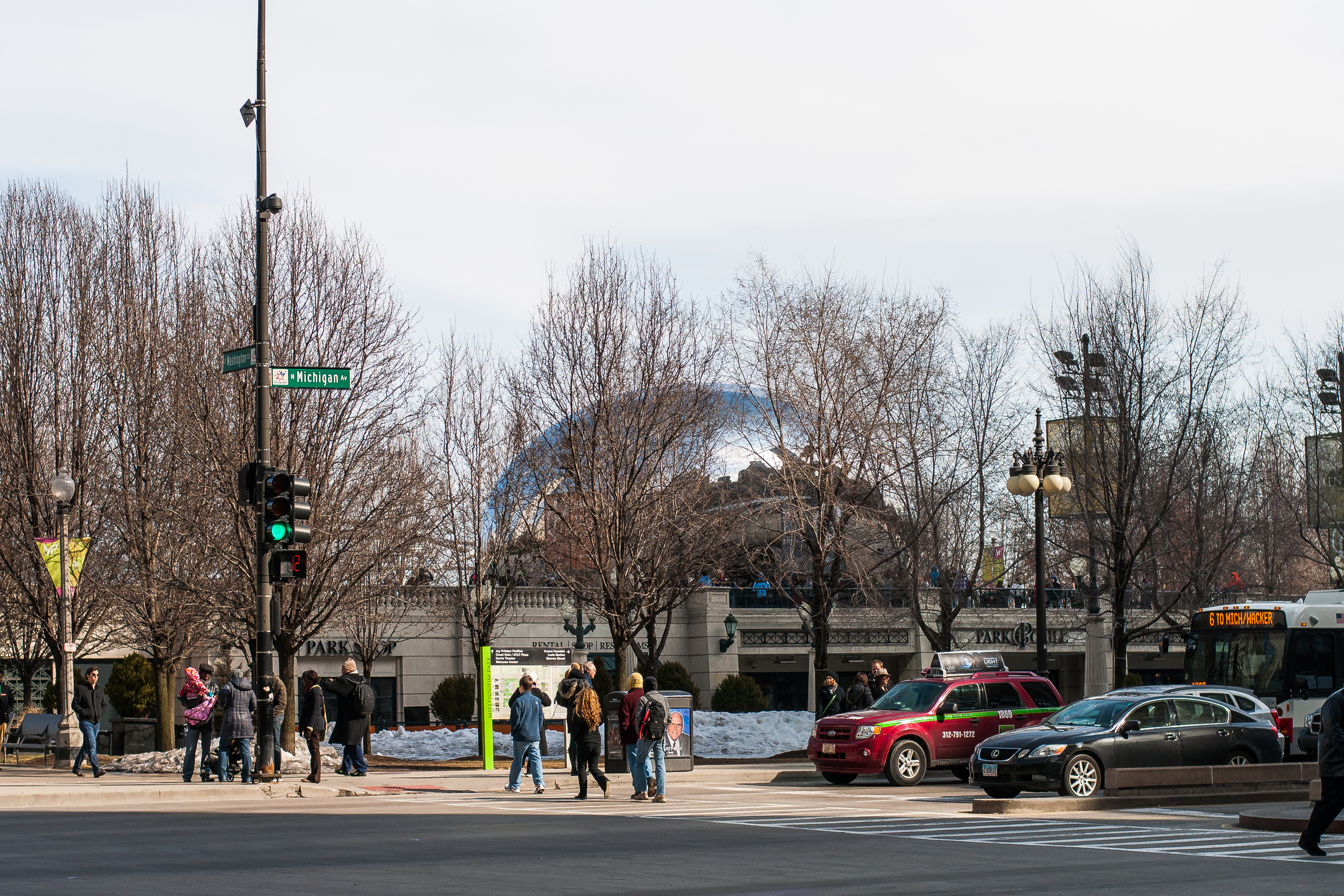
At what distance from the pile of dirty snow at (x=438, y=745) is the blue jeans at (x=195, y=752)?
280 inches

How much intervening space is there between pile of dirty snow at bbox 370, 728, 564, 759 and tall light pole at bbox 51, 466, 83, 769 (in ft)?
20.4

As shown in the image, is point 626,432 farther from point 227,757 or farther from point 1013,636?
point 1013,636

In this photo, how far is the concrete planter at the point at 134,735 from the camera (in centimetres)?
3042

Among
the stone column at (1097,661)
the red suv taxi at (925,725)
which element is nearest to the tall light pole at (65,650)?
the red suv taxi at (925,725)

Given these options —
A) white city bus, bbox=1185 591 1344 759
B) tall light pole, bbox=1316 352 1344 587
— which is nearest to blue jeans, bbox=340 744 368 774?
white city bus, bbox=1185 591 1344 759

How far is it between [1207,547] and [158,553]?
25294 millimetres

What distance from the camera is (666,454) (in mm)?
29922

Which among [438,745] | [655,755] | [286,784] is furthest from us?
[438,745]

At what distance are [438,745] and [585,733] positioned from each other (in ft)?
39.5

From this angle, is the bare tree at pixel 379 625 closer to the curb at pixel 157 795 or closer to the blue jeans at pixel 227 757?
the blue jeans at pixel 227 757

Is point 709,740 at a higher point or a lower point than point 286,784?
lower

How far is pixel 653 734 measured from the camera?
18969 mm

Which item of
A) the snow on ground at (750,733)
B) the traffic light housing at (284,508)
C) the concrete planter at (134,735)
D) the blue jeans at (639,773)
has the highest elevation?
the traffic light housing at (284,508)

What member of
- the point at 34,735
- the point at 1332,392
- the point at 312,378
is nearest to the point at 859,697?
the point at 312,378
